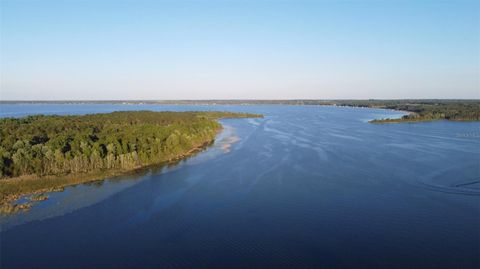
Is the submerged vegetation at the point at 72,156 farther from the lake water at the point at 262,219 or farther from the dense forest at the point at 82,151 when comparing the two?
the lake water at the point at 262,219

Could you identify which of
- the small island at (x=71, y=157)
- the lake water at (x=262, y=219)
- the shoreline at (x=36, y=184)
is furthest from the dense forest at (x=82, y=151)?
the lake water at (x=262, y=219)

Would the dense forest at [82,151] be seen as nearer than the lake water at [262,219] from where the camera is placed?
No

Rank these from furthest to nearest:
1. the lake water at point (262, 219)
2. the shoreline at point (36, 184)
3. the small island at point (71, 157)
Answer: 1. the small island at point (71, 157)
2. the shoreline at point (36, 184)
3. the lake water at point (262, 219)

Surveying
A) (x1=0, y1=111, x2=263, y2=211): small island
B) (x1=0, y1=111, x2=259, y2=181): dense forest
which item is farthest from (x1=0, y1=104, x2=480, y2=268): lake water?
(x1=0, y1=111, x2=259, y2=181): dense forest

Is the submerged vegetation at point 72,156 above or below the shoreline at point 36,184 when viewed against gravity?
above

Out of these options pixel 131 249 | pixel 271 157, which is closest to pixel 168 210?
pixel 131 249

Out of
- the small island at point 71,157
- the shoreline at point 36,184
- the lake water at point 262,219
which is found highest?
the small island at point 71,157

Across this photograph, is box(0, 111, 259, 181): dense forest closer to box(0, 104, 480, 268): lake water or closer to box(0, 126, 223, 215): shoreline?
box(0, 126, 223, 215): shoreline

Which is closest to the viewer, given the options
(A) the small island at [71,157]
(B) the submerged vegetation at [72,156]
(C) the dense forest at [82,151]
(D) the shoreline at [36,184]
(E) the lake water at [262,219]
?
(E) the lake water at [262,219]

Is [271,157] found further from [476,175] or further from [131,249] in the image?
[131,249]
